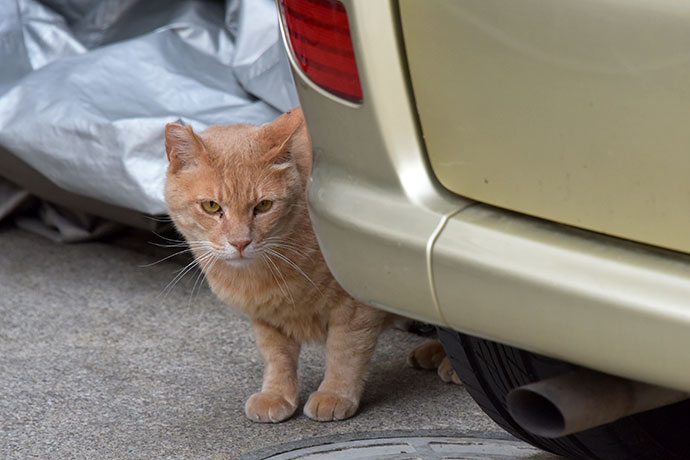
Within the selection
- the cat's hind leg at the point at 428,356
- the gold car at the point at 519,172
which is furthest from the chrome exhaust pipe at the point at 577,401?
the cat's hind leg at the point at 428,356

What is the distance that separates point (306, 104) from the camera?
151 cm

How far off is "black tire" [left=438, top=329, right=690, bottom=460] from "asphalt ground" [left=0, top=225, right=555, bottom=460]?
1.30ft

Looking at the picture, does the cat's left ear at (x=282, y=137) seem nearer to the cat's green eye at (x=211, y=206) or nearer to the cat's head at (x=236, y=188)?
the cat's head at (x=236, y=188)

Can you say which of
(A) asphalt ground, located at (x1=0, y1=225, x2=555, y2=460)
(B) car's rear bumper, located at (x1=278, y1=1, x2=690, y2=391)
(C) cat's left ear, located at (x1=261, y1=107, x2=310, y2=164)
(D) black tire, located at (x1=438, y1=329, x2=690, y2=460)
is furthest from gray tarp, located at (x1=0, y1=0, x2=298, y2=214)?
(B) car's rear bumper, located at (x1=278, y1=1, x2=690, y2=391)

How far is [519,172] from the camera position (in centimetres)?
130

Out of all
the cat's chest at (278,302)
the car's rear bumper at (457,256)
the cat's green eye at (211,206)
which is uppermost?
the car's rear bumper at (457,256)

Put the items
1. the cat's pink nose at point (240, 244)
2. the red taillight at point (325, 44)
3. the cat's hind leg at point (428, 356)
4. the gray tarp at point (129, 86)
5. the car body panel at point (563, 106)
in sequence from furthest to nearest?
the gray tarp at point (129, 86), the cat's hind leg at point (428, 356), the cat's pink nose at point (240, 244), the red taillight at point (325, 44), the car body panel at point (563, 106)

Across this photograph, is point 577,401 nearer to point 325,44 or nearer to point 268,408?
point 325,44

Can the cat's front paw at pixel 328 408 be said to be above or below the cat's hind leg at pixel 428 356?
above

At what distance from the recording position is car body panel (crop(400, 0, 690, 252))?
1138mm

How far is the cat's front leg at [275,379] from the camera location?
88.5 inches

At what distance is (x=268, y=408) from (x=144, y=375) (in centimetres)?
50

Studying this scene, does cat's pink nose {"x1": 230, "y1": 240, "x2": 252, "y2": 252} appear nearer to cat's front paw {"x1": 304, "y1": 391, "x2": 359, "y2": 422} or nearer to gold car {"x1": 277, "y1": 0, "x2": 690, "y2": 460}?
cat's front paw {"x1": 304, "y1": 391, "x2": 359, "y2": 422}

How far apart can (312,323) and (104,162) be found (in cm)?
117
